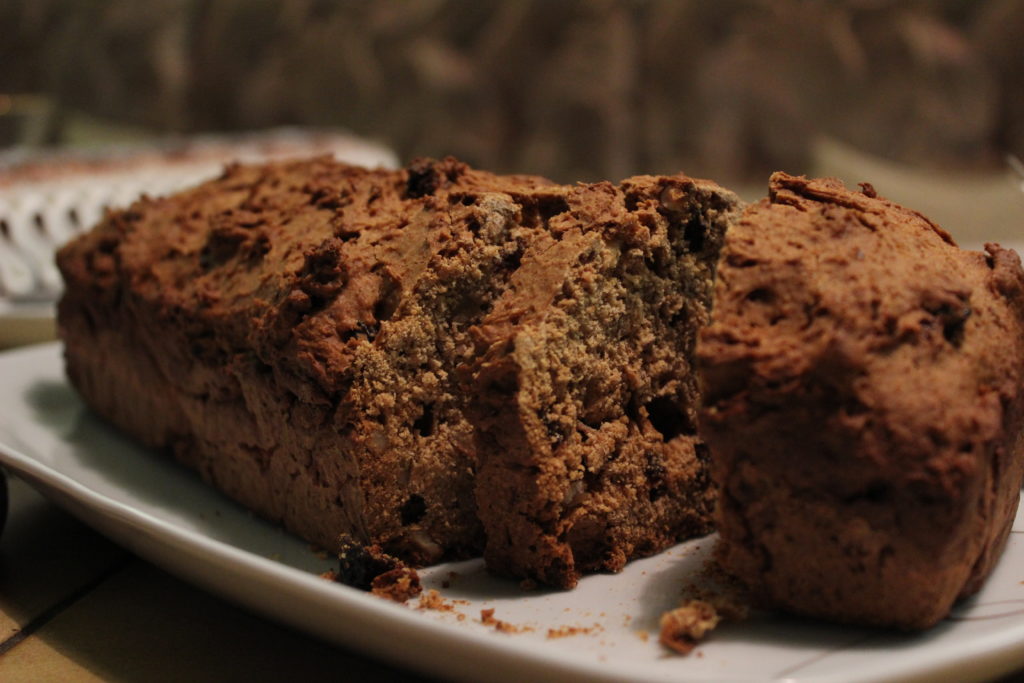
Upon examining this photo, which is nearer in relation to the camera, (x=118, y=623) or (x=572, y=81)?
(x=118, y=623)

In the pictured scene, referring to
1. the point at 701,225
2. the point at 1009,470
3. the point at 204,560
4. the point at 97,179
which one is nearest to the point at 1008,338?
the point at 1009,470

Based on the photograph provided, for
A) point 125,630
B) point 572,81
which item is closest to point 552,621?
point 125,630

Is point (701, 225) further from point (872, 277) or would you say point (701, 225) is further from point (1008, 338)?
point (1008, 338)

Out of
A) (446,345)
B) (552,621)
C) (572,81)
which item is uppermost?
(572,81)

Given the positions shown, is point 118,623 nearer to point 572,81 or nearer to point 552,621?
point 552,621

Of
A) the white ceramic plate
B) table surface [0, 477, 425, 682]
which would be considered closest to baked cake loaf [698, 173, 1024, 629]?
the white ceramic plate

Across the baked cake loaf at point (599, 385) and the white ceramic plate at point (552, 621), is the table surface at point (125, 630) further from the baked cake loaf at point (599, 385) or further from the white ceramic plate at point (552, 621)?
the baked cake loaf at point (599, 385)

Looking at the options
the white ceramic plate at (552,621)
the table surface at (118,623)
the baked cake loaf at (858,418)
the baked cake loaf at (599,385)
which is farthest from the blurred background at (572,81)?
the table surface at (118,623)
